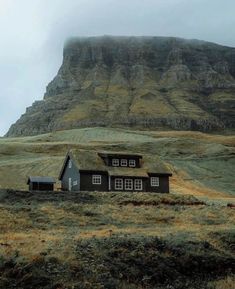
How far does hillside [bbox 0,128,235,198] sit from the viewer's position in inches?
3875

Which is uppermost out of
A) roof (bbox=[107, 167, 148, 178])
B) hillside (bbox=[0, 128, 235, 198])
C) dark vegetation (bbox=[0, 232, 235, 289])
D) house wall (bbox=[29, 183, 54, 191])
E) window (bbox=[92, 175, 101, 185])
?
dark vegetation (bbox=[0, 232, 235, 289])

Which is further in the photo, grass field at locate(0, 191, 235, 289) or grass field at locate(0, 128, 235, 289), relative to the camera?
grass field at locate(0, 128, 235, 289)

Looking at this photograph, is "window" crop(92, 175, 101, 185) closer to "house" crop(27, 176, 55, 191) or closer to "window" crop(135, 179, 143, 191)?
"window" crop(135, 179, 143, 191)

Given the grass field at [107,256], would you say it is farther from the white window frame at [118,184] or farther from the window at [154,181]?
the window at [154,181]

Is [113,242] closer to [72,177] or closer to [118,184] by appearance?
[118,184]

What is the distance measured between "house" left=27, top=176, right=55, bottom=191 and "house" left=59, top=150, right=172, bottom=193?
3694mm

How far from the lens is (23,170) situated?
353ft

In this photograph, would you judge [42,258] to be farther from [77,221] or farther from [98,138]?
[98,138]

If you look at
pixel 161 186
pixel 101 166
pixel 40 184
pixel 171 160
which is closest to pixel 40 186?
pixel 40 184

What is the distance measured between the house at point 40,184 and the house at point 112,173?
3.69 m

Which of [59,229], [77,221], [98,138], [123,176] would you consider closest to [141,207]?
[77,221]

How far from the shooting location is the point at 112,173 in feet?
219

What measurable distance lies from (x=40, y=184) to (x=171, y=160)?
6400 cm

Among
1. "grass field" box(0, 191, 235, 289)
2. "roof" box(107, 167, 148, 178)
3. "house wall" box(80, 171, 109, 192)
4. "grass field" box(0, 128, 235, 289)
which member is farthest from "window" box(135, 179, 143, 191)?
"grass field" box(0, 191, 235, 289)
